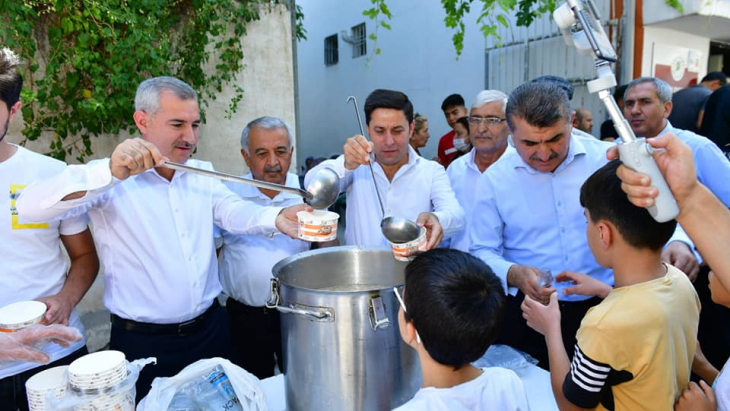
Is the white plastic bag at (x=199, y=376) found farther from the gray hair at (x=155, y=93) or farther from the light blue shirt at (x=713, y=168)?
the light blue shirt at (x=713, y=168)

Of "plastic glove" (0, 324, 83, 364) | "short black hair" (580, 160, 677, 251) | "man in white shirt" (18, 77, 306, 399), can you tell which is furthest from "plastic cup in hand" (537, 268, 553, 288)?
"plastic glove" (0, 324, 83, 364)

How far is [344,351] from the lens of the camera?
4.28ft

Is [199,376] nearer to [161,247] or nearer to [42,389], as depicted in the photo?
[42,389]

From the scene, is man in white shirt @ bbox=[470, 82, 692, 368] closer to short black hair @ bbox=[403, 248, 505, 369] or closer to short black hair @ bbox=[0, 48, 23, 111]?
short black hair @ bbox=[403, 248, 505, 369]

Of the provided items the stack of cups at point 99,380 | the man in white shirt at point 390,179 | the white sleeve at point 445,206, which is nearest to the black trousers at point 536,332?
the white sleeve at point 445,206

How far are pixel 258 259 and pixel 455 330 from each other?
147cm

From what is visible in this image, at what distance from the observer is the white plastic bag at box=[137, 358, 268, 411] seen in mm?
1306

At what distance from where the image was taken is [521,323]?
222 centimetres

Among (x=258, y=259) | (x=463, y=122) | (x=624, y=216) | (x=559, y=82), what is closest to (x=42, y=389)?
(x=258, y=259)

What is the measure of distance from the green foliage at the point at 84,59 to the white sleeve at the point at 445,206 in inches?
102

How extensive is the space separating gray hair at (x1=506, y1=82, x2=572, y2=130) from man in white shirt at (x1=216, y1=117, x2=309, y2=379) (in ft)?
4.20

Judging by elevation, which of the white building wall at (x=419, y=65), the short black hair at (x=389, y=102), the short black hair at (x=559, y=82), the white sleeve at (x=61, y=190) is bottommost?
the white sleeve at (x=61, y=190)

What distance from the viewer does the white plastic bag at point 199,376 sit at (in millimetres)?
1306

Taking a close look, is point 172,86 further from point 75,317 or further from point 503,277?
point 503,277
